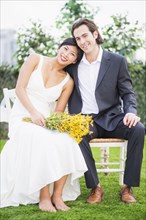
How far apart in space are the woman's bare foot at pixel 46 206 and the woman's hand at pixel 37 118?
67 cm

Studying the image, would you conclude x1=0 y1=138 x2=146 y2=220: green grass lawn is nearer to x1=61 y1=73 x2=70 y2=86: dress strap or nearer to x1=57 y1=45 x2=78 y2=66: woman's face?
x1=61 y1=73 x2=70 y2=86: dress strap

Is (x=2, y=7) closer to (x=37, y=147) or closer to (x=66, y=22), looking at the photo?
(x=66, y=22)

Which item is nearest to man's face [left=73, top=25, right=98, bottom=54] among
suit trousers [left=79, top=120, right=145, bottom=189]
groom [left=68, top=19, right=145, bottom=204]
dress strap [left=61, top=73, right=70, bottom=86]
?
groom [left=68, top=19, right=145, bottom=204]

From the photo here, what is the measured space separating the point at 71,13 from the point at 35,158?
5.51 meters

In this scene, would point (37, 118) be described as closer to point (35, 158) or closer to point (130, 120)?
point (35, 158)

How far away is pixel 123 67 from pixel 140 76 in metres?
5.22

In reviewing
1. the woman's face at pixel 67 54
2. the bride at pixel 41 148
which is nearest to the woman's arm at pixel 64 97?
the bride at pixel 41 148

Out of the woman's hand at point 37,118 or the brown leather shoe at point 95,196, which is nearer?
the woman's hand at point 37,118

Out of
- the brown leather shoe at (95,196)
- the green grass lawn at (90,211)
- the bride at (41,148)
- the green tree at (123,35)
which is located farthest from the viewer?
the green tree at (123,35)

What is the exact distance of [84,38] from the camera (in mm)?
4094

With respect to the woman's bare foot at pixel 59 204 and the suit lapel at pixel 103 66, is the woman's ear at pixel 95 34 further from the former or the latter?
the woman's bare foot at pixel 59 204

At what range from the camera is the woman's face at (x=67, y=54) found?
4062 millimetres

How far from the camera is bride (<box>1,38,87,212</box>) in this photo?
359cm

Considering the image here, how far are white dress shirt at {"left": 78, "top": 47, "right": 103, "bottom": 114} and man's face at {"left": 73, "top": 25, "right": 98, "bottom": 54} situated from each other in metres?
0.16
